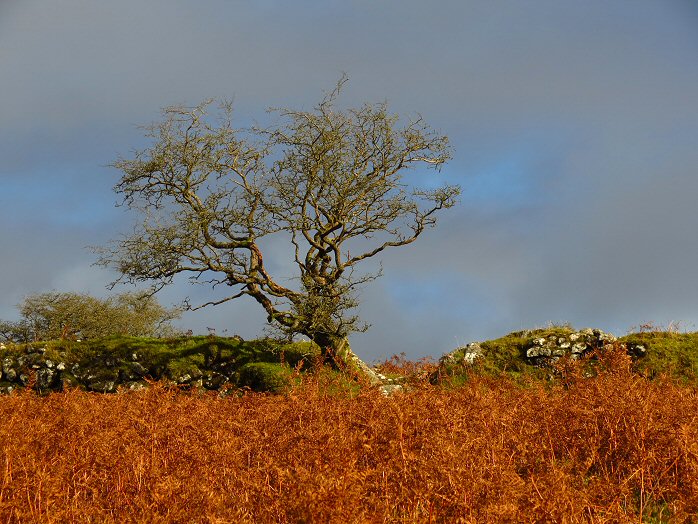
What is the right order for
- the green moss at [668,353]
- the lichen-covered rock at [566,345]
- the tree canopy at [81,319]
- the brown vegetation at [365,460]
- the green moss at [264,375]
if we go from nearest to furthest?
the brown vegetation at [365,460], the green moss at [668,353], the green moss at [264,375], the lichen-covered rock at [566,345], the tree canopy at [81,319]

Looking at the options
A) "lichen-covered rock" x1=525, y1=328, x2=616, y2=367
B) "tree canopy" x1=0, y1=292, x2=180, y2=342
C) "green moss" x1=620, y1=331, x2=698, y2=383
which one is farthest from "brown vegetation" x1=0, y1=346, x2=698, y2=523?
"tree canopy" x1=0, y1=292, x2=180, y2=342

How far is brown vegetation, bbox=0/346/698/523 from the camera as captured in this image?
4984 mm

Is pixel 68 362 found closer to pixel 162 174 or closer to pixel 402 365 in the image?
pixel 162 174

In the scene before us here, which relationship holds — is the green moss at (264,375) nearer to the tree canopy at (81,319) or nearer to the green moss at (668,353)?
the green moss at (668,353)

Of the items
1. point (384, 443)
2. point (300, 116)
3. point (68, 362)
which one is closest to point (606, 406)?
point (384, 443)

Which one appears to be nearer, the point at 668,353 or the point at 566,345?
the point at 668,353

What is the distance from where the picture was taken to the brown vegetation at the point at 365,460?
4984 millimetres

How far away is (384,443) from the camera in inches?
267

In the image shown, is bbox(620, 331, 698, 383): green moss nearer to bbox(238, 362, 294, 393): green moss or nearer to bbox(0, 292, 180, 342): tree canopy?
bbox(238, 362, 294, 393): green moss

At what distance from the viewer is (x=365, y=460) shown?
7.13 meters

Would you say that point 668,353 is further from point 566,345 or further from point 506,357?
point 506,357

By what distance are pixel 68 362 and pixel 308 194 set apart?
36.2 feet

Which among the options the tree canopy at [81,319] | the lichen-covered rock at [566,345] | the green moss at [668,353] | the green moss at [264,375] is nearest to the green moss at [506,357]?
the lichen-covered rock at [566,345]

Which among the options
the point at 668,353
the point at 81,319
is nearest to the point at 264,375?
the point at 668,353
